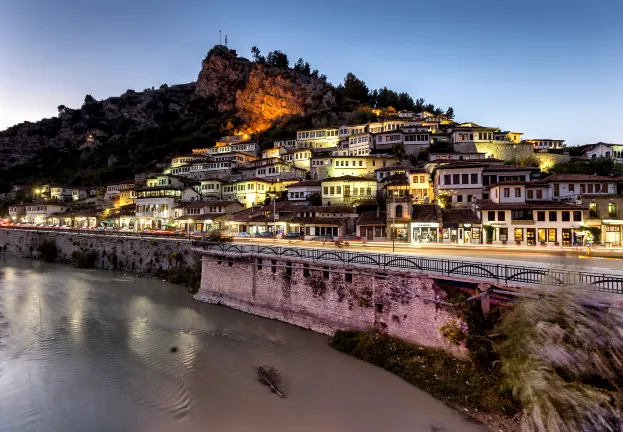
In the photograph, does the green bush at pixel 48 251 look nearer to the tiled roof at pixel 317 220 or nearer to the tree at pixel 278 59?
the tiled roof at pixel 317 220

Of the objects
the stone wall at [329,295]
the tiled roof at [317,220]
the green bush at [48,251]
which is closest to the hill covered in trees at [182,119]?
the green bush at [48,251]

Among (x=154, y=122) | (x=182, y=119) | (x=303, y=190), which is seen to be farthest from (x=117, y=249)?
(x=154, y=122)

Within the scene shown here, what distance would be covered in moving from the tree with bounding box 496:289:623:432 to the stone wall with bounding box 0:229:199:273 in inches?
1123

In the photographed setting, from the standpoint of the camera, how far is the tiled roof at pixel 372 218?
3908cm

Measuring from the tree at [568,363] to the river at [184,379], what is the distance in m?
2.69

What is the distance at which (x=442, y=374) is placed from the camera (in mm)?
13797

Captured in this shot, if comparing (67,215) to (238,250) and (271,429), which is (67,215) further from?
(271,429)

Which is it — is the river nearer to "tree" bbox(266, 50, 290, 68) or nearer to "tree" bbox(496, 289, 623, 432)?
"tree" bbox(496, 289, 623, 432)

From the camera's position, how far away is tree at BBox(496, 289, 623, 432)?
29.8 feet

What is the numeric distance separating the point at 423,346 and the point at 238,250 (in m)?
15.0

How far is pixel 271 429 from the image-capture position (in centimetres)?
1195

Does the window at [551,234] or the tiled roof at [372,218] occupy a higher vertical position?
the tiled roof at [372,218]

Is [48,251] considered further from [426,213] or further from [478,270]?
[478,270]

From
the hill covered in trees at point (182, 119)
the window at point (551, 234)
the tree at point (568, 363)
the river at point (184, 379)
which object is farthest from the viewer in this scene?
the hill covered in trees at point (182, 119)
